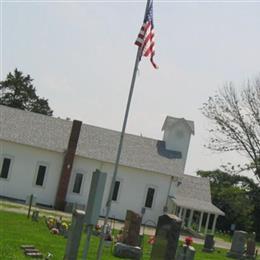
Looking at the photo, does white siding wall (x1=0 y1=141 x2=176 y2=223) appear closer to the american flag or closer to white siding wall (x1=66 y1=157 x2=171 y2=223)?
white siding wall (x1=66 y1=157 x2=171 y2=223)

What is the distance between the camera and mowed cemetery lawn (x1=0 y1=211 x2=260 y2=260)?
18288 mm

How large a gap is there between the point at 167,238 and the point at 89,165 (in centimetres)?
3411

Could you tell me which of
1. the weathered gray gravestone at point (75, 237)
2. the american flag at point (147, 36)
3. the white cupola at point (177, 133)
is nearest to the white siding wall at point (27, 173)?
the white cupola at point (177, 133)

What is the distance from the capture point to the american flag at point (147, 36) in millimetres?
18734

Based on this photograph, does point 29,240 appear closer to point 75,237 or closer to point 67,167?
point 75,237

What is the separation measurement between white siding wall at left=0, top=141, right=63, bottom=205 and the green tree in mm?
34559

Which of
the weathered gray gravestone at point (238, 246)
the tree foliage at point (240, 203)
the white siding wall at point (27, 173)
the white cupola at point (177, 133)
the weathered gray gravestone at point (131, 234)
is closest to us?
the weathered gray gravestone at point (131, 234)

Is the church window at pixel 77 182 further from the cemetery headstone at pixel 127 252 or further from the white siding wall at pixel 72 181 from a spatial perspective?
the cemetery headstone at pixel 127 252

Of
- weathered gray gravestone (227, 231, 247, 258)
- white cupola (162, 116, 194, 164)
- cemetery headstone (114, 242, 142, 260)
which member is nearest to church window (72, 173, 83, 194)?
white cupola (162, 116, 194, 164)

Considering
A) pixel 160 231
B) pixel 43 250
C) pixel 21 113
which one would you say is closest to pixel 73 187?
pixel 21 113

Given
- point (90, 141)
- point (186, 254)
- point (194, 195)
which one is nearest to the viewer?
point (186, 254)

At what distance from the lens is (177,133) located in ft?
176

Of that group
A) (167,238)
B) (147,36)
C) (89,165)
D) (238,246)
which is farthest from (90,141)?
(167,238)

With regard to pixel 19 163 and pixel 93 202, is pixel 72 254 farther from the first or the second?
pixel 19 163
